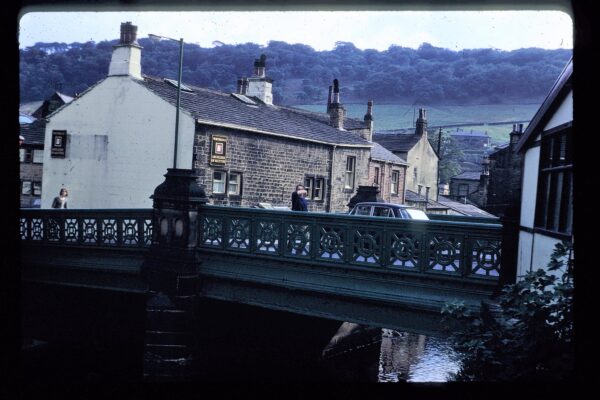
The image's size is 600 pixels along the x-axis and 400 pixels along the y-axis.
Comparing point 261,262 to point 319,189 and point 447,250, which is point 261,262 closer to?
point 447,250

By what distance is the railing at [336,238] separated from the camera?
27.6 ft

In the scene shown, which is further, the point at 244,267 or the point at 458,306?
the point at 244,267

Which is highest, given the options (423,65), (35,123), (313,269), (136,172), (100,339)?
(423,65)

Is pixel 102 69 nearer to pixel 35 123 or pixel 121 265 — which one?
pixel 35 123

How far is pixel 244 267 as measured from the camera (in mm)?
10641

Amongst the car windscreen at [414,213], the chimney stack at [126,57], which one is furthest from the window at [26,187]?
the car windscreen at [414,213]

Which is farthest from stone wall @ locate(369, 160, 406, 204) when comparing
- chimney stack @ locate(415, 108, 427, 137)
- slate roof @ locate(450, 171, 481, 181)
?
slate roof @ locate(450, 171, 481, 181)

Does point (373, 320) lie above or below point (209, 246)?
below

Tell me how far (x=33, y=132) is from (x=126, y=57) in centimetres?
1291

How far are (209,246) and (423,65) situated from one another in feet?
190

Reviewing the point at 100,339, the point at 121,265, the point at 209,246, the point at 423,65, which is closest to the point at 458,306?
the point at 209,246

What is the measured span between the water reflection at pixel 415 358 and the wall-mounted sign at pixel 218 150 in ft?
29.6

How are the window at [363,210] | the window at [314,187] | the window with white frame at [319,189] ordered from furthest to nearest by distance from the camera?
the window with white frame at [319,189] → the window at [314,187] → the window at [363,210]

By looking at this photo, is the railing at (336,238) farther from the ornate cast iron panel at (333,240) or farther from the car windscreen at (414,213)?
the car windscreen at (414,213)
